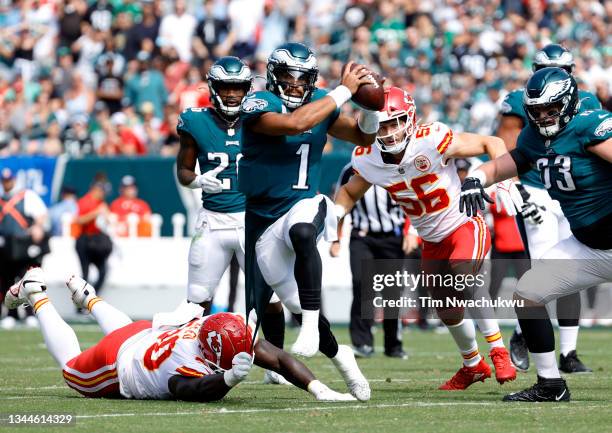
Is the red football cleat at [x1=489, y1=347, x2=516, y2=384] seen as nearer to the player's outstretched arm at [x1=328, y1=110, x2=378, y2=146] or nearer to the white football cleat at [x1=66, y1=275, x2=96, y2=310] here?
the player's outstretched arm at [x1=328, y1=110, x2=378, y2=146]

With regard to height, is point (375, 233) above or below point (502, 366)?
below

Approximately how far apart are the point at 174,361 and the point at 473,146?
2.47 m

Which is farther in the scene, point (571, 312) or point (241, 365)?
point (571, 312)

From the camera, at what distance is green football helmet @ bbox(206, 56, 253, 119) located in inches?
345

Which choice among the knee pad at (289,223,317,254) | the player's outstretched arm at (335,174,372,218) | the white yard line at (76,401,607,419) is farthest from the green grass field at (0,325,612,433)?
the player's outstretched arm at (335,174,372,218)

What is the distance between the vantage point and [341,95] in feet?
23.2

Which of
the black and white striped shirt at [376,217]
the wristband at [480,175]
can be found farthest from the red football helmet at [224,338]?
the black and white striped shirt at [376,217]

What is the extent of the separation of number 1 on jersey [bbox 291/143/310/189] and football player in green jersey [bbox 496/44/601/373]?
7.28ft

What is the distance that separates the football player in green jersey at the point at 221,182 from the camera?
8.84 m

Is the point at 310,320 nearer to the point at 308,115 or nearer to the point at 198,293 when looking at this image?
the point at 308,115

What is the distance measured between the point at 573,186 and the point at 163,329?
2.44 meters

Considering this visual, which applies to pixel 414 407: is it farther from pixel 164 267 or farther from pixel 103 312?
pixel 164 267

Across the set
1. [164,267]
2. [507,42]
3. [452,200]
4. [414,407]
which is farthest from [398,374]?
[507,42]

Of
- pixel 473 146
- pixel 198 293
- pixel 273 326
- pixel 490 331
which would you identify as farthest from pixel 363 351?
pixel 473 146
